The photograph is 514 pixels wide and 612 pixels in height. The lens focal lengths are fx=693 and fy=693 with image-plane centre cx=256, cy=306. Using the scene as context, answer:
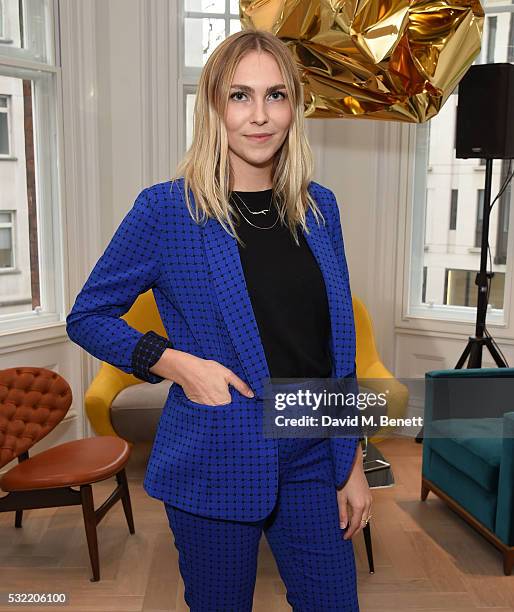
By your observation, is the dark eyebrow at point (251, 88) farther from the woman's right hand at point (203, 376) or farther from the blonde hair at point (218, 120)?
the woman's right hand at point (203, 376)

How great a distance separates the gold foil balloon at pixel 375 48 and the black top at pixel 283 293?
180 centimetres

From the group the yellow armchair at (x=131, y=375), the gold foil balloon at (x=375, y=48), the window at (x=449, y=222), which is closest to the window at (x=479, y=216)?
the window at (x=449, y=222)

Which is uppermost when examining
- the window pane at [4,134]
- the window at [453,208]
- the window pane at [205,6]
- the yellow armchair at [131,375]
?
the window pane at [205,6]

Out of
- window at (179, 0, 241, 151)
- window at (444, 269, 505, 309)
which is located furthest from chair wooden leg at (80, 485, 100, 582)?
window at (444, 269, 505, 309)

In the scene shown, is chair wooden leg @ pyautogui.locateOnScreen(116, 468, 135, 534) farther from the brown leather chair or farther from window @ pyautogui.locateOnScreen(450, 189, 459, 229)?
window @ pyautogui.locateOnScreen(450, 189, 459, 229)

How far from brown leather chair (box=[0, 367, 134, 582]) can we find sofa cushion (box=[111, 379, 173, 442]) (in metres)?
0.39

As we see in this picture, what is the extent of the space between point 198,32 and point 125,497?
8.76 feet

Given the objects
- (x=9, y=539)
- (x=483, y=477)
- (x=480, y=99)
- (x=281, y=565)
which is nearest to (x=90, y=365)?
(x=9, y=539)

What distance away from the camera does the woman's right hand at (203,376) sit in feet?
3.86

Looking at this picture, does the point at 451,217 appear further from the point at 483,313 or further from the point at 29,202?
the point at 29,202

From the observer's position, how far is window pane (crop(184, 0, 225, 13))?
4039 mm

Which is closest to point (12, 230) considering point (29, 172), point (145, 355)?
point (29, 172)

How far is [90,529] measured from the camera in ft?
8.63

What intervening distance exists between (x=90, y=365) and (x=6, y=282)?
653 mm
